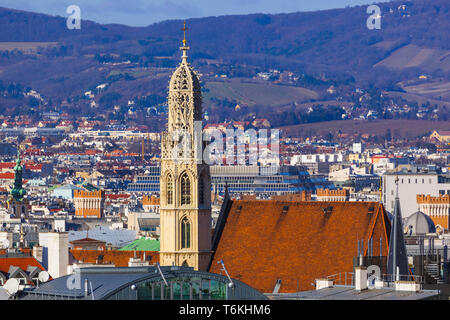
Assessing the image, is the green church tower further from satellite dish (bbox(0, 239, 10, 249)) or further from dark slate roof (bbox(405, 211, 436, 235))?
satellite dish (bbox(0, 239, 10, 249))

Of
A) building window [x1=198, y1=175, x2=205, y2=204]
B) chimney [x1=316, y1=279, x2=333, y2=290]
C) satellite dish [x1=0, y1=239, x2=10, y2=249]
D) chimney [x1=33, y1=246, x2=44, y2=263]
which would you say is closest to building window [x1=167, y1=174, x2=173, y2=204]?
building window [x1=198, y1=175, x2=205, y2=204]

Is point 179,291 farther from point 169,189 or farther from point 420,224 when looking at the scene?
point 420,224

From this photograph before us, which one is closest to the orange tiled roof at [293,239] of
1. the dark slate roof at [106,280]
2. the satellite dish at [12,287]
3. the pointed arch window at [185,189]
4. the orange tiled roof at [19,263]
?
the pointed arch window at [185,189]

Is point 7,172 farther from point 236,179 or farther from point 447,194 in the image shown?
point 447,194

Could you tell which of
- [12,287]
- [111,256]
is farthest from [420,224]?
[12,287]

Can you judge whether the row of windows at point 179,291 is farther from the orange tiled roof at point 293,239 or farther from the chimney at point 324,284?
the orange tiled roof at point 293,239

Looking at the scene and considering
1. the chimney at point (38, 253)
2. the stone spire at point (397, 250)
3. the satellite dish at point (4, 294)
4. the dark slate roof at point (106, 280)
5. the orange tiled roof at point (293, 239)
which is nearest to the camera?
the dark slate roof at point (106, 280)

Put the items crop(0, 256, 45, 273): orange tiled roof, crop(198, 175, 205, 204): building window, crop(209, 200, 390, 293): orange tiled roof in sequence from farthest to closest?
crop(198, 175, 205, 204): building window < crop(0, 256, 45, 273): orange tiled roof < crop(209, 200, 390, 293): orange tiled roof

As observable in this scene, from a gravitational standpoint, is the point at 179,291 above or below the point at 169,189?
below
